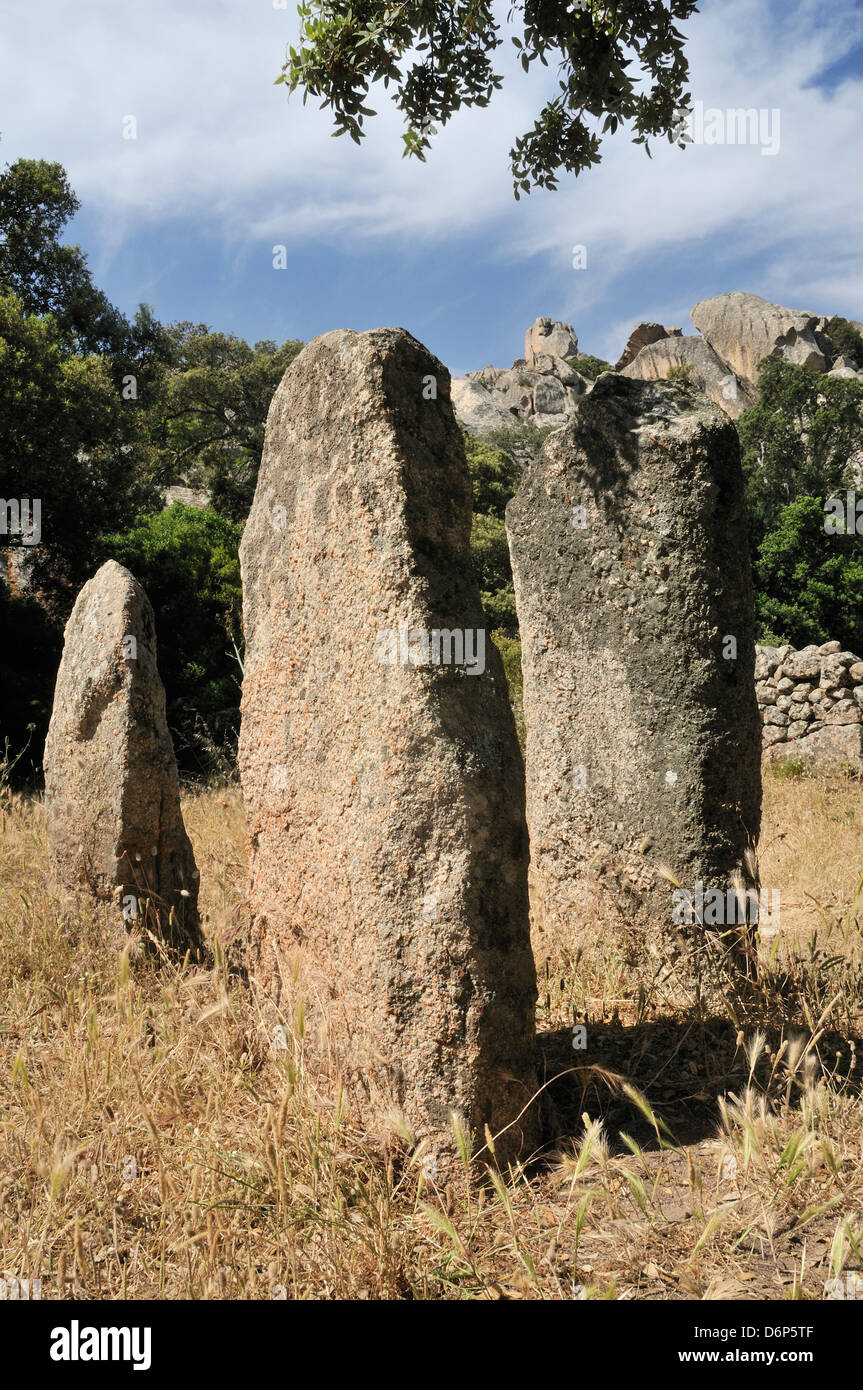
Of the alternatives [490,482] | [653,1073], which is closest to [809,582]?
[490,482]

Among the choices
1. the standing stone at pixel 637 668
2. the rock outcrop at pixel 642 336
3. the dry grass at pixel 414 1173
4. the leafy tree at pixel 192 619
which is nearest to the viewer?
the dry grass at pixel 414 1173

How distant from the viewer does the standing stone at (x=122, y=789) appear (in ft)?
16.5

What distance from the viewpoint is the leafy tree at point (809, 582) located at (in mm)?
19688

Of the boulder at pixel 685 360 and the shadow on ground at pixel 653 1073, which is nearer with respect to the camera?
the shadow on ground at pixel 653 1073

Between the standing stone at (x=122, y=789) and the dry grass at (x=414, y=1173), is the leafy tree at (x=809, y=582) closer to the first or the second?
the standing stone at (x=122, y=789)

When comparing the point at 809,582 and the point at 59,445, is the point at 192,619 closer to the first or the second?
the point at 59,445

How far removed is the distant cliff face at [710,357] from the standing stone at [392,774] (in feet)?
144

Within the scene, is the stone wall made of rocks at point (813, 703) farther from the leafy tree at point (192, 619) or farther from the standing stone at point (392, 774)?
the standing stone at point (392, 774)

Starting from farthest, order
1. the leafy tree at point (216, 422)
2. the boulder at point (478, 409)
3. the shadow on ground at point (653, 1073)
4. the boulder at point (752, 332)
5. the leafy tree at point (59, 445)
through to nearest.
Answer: the boulder at point (752, 332) → the boulder at point (478, 409) → the leafy tree at point (216, 422) → the leafy tree at point (59, 445) → the shadow on ground at point (653, 1073)

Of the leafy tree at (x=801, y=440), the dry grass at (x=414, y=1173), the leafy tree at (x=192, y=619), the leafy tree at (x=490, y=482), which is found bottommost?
the dry grass at (x=414, y=1173)

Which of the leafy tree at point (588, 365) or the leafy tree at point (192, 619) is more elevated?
the leafy tree at point (588, 365)

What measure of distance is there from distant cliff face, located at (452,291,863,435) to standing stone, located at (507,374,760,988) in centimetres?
4244

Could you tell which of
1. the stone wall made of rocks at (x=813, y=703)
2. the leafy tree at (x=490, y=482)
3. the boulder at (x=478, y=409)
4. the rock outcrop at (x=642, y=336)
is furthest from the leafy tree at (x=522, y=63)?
the rock outcrop at (x=642, y=336)

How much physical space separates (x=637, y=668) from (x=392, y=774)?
1947mm
